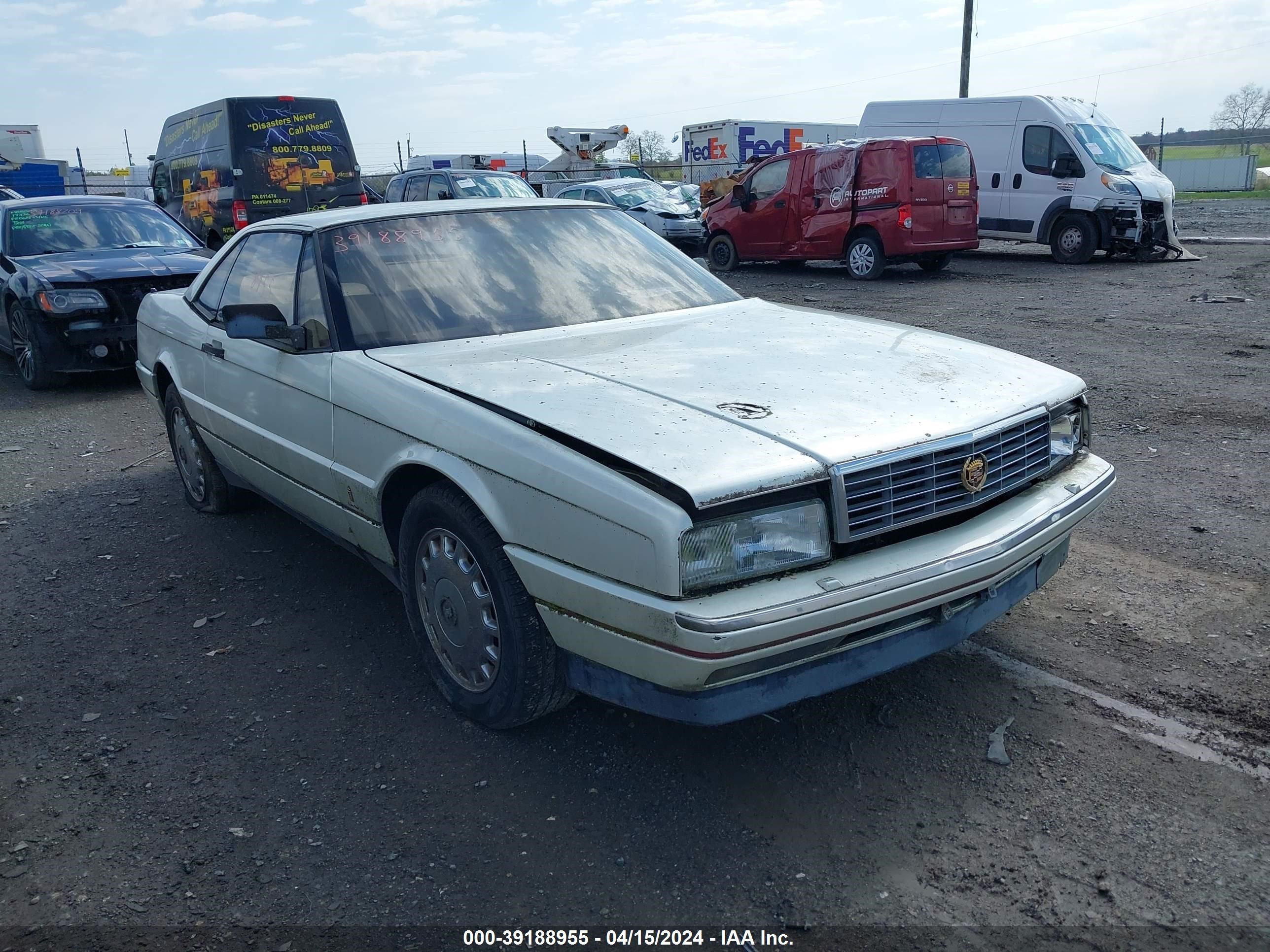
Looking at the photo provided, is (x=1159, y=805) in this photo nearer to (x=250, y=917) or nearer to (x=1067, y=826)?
(x=1067, y=826)

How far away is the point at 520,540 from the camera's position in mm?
2684

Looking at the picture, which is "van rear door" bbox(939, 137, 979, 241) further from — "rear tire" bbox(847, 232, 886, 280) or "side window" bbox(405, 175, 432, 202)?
"side window" bbox(405, 175, 432, 202)

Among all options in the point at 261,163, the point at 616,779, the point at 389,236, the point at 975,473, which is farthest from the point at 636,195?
the point at 616,779

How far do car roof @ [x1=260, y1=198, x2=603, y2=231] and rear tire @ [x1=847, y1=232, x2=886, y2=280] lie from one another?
34.6 feet

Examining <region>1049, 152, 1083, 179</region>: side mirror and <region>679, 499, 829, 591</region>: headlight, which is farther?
<region>1049, 152, 1083, 179</region>: side mirror

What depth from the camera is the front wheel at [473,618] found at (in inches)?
110

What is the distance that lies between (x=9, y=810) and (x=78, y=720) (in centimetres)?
52

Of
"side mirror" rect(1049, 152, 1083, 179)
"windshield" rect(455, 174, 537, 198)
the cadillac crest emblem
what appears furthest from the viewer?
"windshield" rect(455, 174, 537, 198)

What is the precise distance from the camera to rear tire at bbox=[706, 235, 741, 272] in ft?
53.3

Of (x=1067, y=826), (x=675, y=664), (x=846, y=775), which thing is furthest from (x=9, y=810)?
(x=1067, y=826)

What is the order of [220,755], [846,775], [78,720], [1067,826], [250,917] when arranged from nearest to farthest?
1. [250,917]
2. [1067,826]
3. [846,775]
4. [220,755]
5. [78,720]

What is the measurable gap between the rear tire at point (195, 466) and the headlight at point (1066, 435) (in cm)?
381

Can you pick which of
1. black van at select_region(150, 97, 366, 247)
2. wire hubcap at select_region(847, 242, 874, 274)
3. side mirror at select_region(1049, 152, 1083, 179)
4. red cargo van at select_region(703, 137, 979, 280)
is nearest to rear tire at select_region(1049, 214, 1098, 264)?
side mirror at select_region(1049, 152, 1083, 179)

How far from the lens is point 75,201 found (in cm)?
952
